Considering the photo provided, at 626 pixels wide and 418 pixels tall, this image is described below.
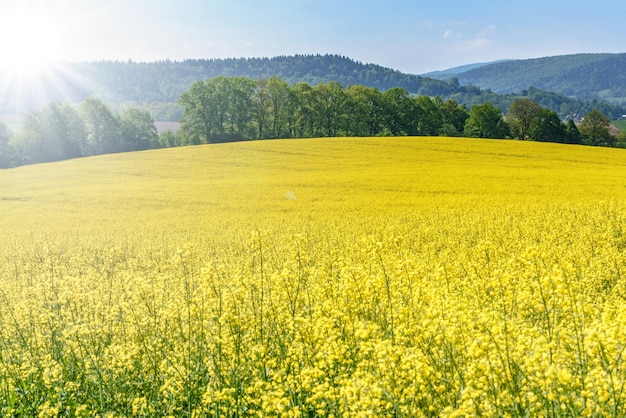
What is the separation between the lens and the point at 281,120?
3177 inches

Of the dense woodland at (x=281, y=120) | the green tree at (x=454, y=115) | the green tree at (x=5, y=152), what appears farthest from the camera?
the green tree at (x=454, y=115)

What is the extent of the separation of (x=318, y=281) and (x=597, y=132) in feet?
294

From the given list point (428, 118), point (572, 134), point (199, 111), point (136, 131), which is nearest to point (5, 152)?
point (136, 131)

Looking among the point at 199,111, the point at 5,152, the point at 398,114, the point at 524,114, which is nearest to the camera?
the point at 5,152

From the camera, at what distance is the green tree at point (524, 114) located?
3103 inches

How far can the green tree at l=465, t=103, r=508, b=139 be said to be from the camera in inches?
3059

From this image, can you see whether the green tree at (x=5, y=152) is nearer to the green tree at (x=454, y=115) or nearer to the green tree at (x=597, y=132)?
the green tree at (x=454, y=115)

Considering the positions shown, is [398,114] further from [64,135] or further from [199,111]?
[64,135]

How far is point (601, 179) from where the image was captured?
2989 cm

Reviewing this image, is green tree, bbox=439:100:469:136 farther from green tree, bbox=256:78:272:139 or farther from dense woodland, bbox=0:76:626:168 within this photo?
green tree, bbox=256:78:272:139

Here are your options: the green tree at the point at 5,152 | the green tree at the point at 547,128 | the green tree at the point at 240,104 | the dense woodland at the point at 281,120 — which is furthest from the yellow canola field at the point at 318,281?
the green tree at the point at 5,152

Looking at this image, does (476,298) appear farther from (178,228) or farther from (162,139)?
(162,139)

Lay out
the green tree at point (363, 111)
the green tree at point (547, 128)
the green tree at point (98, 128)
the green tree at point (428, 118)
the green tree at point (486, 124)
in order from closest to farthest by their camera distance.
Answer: the green tree at point (547, 128) < the green tree at point (486, 124) < the green tree at point (363, 111) < the green tree at point (428, 118) < the green tree at point (98, 128)

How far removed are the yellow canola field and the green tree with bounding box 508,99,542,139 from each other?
3054 cm
